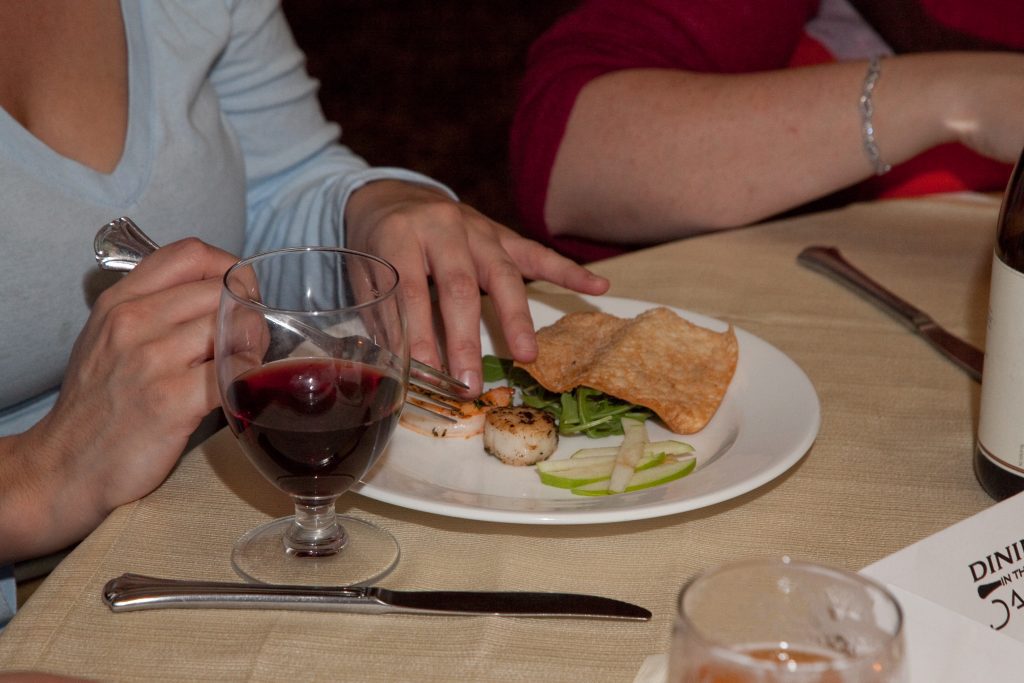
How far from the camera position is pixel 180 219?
4.18 feet

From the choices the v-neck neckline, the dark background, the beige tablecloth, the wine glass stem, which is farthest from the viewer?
the dark background

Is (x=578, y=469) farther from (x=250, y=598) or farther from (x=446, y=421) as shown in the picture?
(x=250, y=598)

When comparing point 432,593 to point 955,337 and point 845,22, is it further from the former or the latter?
point 845,22

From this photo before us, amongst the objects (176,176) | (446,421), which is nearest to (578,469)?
(446,421)

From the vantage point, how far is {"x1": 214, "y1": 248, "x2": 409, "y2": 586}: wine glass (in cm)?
75

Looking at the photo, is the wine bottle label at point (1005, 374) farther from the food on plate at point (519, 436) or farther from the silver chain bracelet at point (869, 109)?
the silver chain bracelet at point (869, 109)

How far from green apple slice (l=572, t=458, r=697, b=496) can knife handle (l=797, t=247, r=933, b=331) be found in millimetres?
401

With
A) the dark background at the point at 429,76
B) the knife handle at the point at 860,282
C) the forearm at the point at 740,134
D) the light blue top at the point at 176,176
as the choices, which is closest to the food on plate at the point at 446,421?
the light blue top at the point at 176,176

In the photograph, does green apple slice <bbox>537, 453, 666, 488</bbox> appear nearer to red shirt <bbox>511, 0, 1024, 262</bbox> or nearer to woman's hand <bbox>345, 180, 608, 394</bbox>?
woman's hand <bbox>345, 180, 608, 394</bbox>

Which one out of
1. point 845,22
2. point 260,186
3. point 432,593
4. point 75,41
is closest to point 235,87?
point 260,186

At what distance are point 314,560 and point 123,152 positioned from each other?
0.64 metres

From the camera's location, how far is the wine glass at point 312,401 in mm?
745

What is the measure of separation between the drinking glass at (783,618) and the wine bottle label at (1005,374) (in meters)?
0.40

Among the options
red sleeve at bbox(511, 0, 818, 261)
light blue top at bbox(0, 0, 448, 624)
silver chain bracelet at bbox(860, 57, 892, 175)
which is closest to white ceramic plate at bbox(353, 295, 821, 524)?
light blue top at bbox(0, 0, 448, 624)
